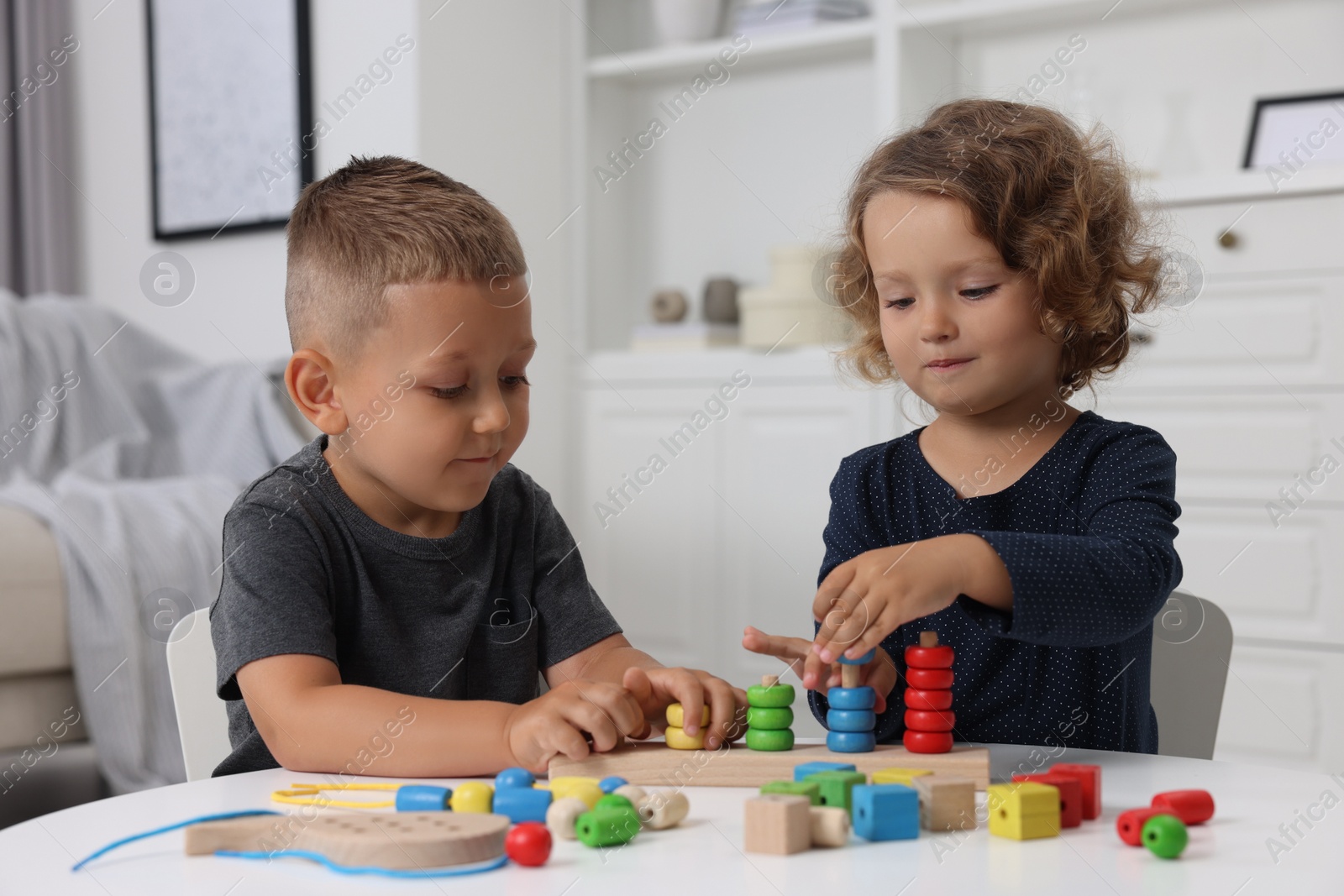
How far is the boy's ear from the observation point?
1.02m

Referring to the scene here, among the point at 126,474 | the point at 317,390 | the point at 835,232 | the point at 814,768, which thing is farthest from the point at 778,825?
the point at 126,474

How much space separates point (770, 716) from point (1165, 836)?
26 centimetres

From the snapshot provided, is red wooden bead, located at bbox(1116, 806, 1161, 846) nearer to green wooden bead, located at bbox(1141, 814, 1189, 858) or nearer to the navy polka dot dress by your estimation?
green wooden bead, located at bbox(1141, 814, 1189, 858)

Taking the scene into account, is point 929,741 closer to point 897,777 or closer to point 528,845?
point 897,777

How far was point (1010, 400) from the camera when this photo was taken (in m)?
1.10

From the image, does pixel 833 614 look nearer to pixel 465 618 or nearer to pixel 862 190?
pixel 465 618

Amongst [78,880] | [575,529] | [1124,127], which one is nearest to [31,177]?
[575,529]

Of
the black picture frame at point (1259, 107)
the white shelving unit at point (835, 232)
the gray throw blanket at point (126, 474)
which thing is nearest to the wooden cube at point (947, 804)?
the white shelving unit at point (835, 232)

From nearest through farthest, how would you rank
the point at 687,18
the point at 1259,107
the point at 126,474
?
the point at 1259,107 → the point at 126,474 → the point at 687,18

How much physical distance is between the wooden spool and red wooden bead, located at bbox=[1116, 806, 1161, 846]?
0.30 m

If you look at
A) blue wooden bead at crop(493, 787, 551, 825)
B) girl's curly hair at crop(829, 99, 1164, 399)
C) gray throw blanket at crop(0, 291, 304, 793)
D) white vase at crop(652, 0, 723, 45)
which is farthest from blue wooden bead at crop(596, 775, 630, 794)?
white vase at crop(652, 0, 723, 45)

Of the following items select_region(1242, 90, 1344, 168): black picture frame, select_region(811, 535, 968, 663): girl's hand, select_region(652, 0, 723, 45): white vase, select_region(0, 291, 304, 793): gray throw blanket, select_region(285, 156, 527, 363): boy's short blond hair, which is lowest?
select_region(0, 291, 304, 793): gray throw blanket

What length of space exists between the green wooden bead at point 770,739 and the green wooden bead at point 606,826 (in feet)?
0.59

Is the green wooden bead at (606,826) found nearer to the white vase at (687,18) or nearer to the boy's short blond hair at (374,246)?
the boy's short blond hair at (374,246)
